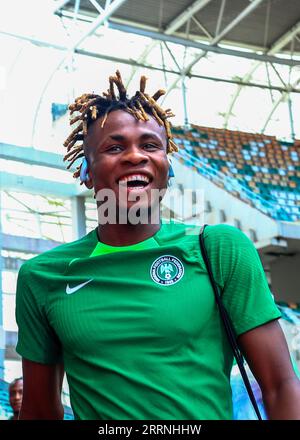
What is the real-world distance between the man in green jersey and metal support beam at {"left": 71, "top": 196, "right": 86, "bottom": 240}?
14.5m

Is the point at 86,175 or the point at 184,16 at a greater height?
the point at 184,16

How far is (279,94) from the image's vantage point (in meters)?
24.0

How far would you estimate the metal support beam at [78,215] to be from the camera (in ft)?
55.4

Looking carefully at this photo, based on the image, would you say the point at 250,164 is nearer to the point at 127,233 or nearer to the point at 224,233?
the point at 127,233

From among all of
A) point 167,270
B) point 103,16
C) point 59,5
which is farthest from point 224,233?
point 59,5

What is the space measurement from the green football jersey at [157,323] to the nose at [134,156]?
0.19 m

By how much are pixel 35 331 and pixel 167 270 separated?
1.11 feet

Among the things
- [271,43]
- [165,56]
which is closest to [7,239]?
[165,56]

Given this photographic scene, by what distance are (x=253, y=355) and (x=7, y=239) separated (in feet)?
62.2

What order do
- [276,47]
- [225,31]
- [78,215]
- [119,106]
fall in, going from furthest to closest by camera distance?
[276,47] → [225,31] → [78,215] → [119,106]

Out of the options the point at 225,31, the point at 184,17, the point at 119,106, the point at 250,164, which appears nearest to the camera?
the point at 119,106

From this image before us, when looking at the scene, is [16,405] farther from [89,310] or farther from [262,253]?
[262,253]

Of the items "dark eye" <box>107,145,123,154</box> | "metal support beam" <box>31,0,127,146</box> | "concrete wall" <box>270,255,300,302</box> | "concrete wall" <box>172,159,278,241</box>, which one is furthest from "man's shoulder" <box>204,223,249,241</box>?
"metal support beam" <box>31,0,127,146</box>

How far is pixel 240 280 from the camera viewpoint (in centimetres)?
209
